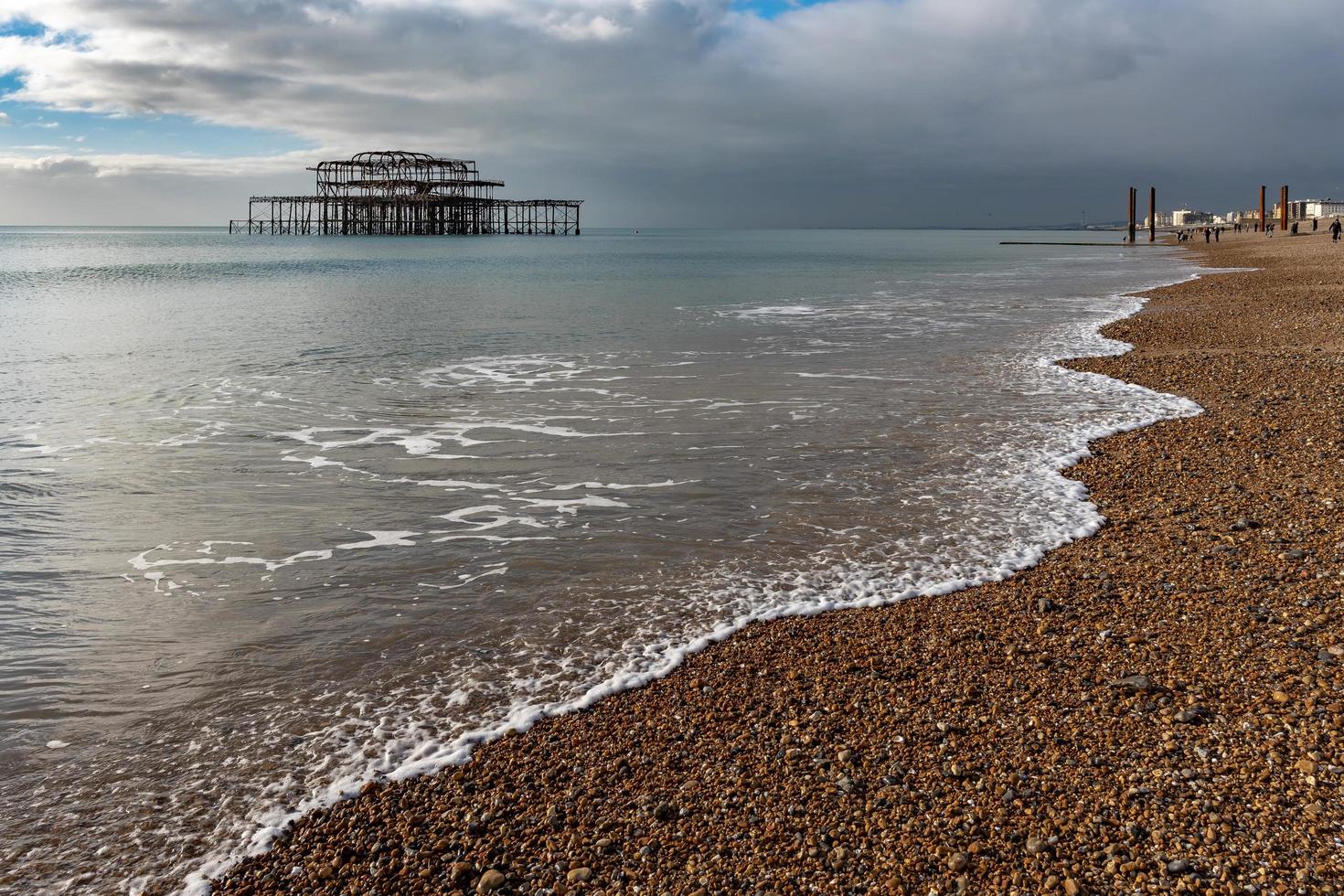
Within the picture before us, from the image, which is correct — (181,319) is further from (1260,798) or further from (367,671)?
(1260,798)

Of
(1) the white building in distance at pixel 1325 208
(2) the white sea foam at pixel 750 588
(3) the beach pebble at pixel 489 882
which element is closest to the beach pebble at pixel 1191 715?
(2) the white sea foam at pixel 750 588

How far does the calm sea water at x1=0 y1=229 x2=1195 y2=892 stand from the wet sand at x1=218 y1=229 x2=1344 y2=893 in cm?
45

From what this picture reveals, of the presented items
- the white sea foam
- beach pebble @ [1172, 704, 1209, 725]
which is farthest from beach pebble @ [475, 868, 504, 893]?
beach pebble @ [1172, 704, 1209, 725]

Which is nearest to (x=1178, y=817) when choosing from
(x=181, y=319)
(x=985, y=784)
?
(x=985, y=784)

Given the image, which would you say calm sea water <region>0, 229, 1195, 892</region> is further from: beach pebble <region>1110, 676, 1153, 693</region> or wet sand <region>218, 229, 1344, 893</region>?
beach pebble <region>1110, 676, 1153, 693</region>

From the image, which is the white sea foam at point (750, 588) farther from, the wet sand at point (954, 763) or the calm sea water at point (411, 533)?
the wet sand at point (954, 763)

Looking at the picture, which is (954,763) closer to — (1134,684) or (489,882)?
(1134,684)

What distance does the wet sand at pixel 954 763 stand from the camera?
11.9 feet

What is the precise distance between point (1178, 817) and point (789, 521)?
4710 mm

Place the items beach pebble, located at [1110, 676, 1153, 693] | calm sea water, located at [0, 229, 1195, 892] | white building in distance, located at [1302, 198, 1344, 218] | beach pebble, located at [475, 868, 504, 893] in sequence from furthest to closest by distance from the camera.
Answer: white building in distance, located at [1302, 198, 1344, 218] < beach pebble, located at [1110, 676, 1153, 693] < calm sea water, located at [0, 229, 1195, 892] < beach pebble, located at [475, 868, 504, 893]

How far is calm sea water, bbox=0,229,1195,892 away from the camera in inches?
184

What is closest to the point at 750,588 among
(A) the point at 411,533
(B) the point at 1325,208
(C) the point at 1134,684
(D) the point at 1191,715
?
(C) the point at 1134,684

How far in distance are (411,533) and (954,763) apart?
17.5ft

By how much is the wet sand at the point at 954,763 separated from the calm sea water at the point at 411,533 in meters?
0.45
